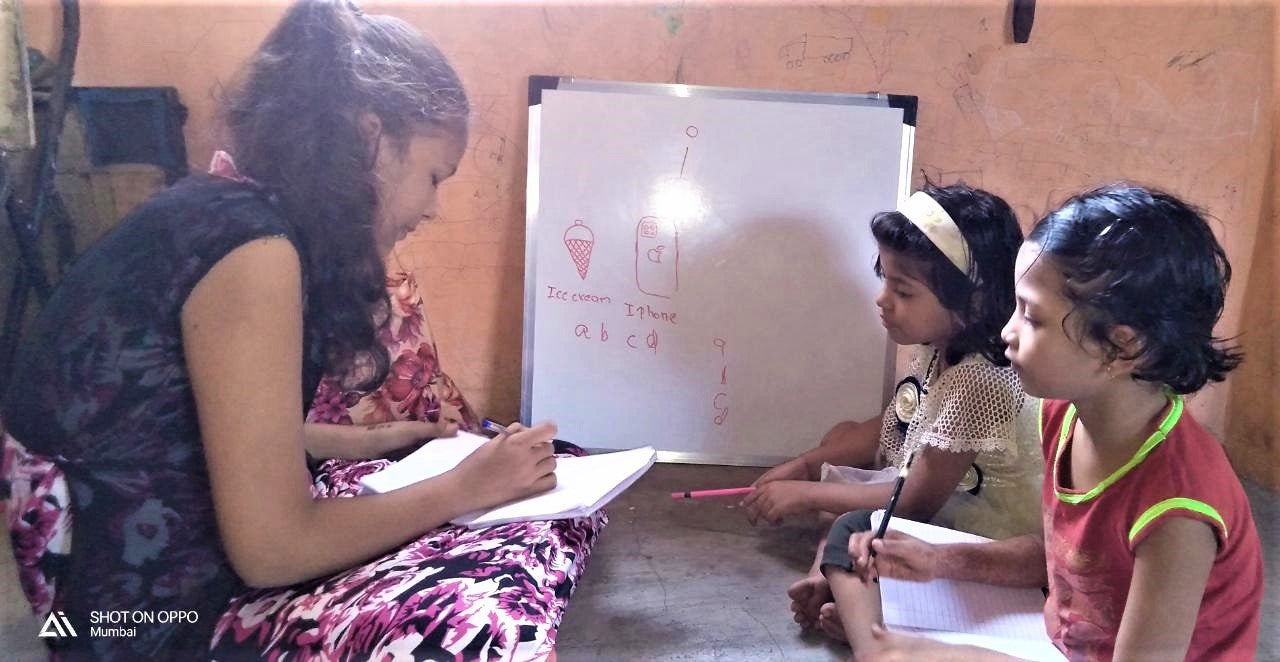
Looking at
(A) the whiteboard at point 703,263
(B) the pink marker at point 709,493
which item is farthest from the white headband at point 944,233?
(B) the pink marker at point 709,493

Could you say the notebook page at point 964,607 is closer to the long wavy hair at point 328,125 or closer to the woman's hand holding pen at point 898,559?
the woman's hand holding pen at point 898,559

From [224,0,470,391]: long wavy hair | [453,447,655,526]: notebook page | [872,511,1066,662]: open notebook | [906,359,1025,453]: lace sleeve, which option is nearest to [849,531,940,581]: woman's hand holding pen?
[872,511,1066,662]: open notebook

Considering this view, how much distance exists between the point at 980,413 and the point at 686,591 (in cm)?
36

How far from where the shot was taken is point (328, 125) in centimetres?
59

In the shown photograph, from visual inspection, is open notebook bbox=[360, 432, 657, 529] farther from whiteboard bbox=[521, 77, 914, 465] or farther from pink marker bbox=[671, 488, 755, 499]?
whiteboard bbox=[521, 77, 914, 465]

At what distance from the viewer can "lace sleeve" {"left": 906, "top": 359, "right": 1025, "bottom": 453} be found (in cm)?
84

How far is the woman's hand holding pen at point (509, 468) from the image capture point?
708mm

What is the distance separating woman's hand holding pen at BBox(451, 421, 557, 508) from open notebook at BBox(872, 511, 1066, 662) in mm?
339

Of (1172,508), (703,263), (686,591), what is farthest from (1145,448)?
(703,263)

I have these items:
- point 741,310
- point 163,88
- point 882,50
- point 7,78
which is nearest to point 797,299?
point 741,310

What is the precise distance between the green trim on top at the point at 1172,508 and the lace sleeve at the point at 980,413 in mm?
261

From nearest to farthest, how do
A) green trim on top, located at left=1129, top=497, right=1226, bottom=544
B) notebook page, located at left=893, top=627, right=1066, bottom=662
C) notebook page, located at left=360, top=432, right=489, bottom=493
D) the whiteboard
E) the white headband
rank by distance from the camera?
1. green trim on top, located at left=1129, top=497, right=1226, bottom=544
2. notebook page, located at left=893, top=627, right=1066, bottom=662
3. notebook page, located at left=360, top=432, right=489, bottom=493
4. the white headband
5. the whiteboard

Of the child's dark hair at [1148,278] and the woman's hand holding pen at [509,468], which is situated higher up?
the child's dark hair at [1148,278]

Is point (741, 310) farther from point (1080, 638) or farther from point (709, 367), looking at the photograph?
point (1080, 638)
